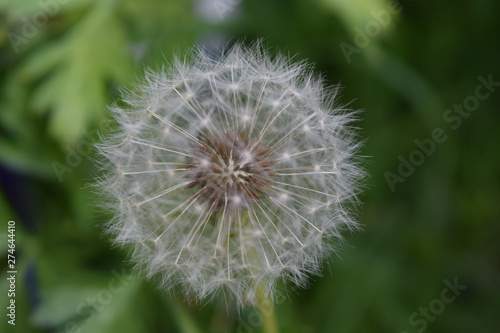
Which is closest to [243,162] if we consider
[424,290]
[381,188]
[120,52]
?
[120,52]

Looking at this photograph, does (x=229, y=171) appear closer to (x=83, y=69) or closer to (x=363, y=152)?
(x=83, y=69)

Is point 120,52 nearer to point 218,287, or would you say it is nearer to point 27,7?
point 27,7

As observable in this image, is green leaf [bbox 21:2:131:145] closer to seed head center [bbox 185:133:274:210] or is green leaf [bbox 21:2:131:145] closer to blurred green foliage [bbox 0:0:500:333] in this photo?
blurred green foliage [bbox 0:0:500:333]

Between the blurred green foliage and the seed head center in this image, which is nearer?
the seed head center

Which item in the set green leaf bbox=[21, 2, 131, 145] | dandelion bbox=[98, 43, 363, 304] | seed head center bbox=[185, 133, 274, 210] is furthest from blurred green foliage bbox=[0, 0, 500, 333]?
seed head center bbox=[185, 133, 274, 210]

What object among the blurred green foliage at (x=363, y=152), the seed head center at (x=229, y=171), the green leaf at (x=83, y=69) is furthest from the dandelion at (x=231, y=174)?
the green leaf at (x=83, y=69)

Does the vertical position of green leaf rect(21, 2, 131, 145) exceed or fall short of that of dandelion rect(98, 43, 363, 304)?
it exceeds it
